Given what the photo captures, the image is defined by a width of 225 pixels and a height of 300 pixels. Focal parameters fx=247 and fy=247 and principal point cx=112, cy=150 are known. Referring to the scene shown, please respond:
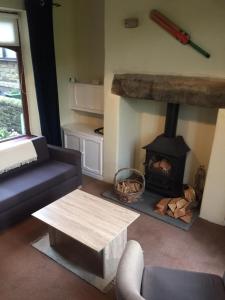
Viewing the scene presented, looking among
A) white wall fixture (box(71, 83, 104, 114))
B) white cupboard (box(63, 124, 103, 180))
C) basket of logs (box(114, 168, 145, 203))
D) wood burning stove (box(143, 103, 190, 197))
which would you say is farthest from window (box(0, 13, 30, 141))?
wood burning stove (box(143, 103, 190, 197))

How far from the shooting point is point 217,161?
8.65 ft

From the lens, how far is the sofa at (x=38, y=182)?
2.62m

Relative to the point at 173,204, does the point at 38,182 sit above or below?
above

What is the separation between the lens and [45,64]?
3506 mm

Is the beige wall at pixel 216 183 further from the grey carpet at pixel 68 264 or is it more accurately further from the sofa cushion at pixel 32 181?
the sofa cushion at pixel 32 181

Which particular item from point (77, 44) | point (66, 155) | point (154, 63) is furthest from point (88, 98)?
point (154, 63)

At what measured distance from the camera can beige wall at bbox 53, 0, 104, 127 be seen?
3609 millimetres

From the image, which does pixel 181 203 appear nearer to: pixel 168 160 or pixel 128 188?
pixel 168 160

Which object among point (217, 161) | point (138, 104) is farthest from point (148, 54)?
point (217, 161)

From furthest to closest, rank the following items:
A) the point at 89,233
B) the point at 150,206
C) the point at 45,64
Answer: the point at 45,64
the point at 150,206
the point at 89,233

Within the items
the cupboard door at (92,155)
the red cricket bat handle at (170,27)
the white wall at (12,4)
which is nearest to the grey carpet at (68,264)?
the cupboard door at (92,155)

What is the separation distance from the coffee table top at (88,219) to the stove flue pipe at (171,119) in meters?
1.27

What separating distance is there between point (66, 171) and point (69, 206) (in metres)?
0.90

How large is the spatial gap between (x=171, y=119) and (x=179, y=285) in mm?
1942
